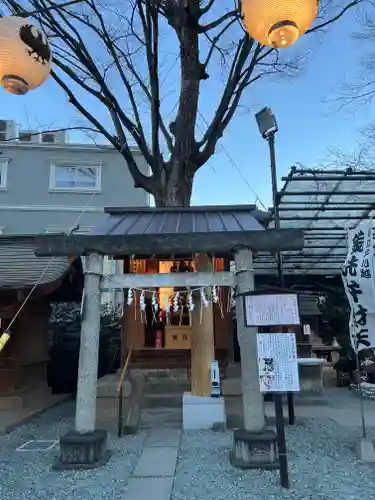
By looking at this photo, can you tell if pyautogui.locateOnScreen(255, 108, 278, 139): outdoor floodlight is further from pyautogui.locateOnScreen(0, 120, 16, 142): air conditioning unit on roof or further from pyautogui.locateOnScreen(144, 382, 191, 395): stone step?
pyautogui.locateOnScreen(0, 120, 16, 142): air conditioning unit on roof

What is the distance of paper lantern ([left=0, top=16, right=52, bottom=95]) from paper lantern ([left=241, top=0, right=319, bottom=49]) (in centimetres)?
265

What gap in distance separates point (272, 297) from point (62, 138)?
2028 centimetres

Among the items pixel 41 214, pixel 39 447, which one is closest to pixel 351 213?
pixel 39 447

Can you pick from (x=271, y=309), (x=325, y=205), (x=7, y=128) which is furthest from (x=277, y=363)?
(x=7, y=128)

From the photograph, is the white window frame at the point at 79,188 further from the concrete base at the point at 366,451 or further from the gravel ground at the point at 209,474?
the concrete base at the point at 366,451

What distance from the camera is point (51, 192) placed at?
20219 mm

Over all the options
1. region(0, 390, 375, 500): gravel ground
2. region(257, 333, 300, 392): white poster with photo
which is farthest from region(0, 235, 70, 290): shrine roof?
region(257, 333, 300, 392): white poster with photo

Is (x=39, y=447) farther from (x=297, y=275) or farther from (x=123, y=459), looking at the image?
(x=297, y=275)

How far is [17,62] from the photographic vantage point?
5219mm

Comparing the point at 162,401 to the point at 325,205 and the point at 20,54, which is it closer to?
the point at 325,205

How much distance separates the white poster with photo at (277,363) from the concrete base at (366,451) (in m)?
1.84

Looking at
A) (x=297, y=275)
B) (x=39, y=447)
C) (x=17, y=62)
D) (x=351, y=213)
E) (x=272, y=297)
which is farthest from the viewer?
(x=297, y=275)

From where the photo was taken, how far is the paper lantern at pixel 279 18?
4.74 metres

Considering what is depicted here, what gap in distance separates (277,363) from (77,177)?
57.1 ft
